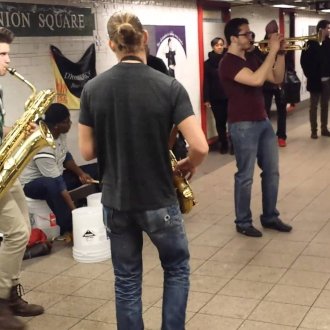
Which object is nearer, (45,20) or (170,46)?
(45,20)

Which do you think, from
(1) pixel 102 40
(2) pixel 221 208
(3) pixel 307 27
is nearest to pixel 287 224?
(2) pixel 221 208

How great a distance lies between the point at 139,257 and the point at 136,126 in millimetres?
626

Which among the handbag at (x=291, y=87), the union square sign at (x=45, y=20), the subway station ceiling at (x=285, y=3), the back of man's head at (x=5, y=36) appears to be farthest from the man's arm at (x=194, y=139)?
the handbag at (x=291, y=87)

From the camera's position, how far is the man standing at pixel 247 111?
4.30 metres

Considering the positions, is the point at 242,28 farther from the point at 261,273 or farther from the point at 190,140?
the point at 190,140

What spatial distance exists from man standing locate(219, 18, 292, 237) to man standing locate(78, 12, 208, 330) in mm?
1825

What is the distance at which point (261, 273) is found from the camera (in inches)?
153

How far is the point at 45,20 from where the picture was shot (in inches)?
219

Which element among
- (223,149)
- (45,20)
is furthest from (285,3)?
(45,20)

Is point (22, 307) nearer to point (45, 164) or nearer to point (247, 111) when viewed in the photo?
point (45, 164)

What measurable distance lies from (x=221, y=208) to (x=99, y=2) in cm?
268

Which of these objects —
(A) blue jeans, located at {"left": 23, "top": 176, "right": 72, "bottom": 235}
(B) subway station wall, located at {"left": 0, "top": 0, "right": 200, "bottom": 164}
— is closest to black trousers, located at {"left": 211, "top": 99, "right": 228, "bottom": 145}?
(B) subway station wall, located at {"left": 0, "top": 0, "right": 200, "bottom": 164}

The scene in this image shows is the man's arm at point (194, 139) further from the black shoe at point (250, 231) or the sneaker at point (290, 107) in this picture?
the sneaker at point (290, 107)

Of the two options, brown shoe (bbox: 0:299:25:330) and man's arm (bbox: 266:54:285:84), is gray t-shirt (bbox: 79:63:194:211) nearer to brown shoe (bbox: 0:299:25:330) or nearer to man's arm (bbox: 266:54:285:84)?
brown shoe (bbox: 0:299:25:330)
